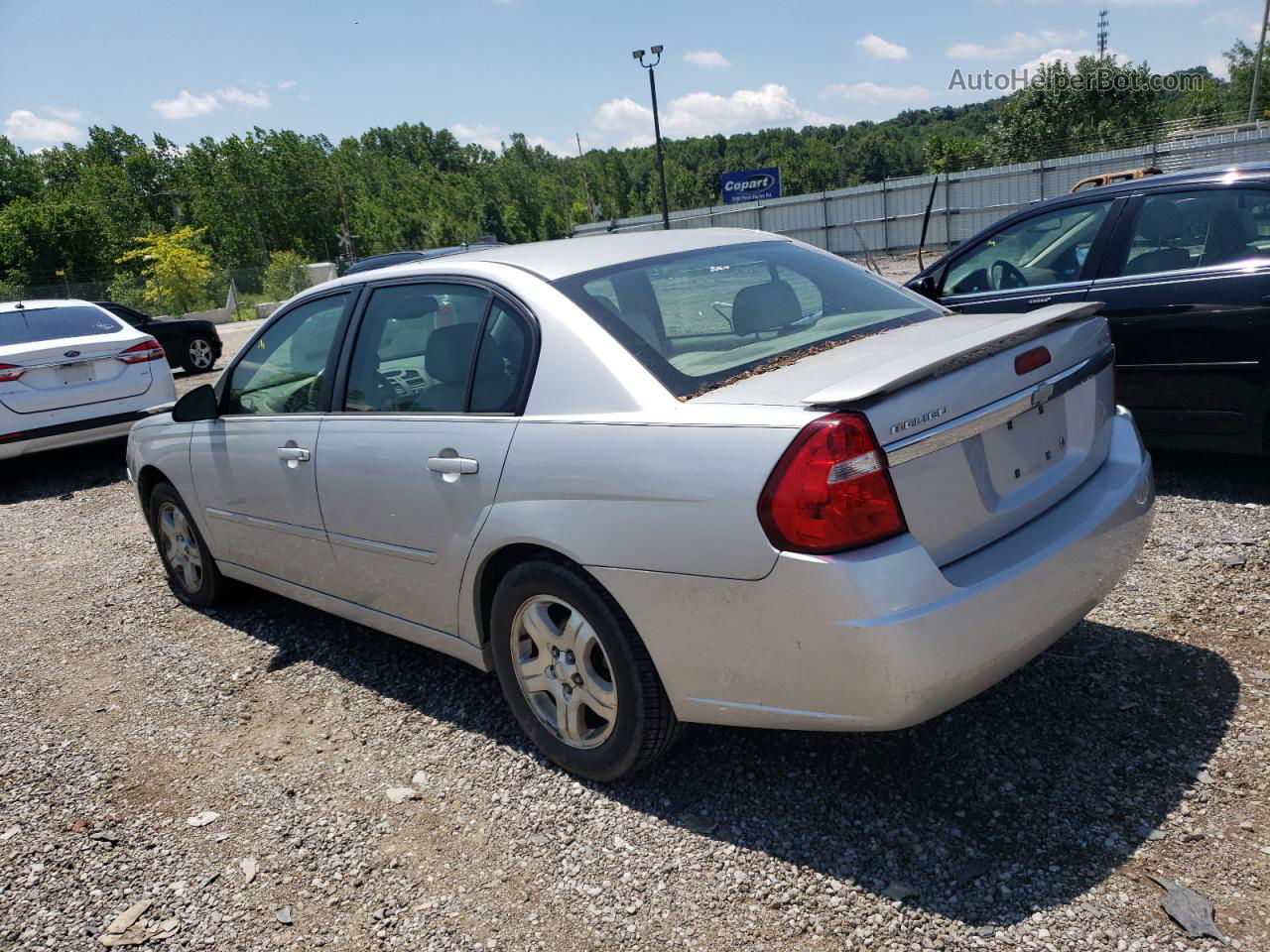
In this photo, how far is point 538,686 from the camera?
3.09m

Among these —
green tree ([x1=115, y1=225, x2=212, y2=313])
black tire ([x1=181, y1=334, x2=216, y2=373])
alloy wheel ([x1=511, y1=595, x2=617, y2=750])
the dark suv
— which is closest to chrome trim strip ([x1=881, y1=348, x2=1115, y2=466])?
alloy wheel ([x1=511, y1=595, x2=617, y2=750])

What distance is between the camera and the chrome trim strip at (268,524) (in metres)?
Result: 3.85

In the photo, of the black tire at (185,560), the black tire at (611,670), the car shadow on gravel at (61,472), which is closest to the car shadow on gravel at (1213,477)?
the black tire at (611,670)

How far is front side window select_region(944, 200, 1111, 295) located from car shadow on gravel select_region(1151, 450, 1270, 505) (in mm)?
1248

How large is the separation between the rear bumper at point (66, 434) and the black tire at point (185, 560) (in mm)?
3537

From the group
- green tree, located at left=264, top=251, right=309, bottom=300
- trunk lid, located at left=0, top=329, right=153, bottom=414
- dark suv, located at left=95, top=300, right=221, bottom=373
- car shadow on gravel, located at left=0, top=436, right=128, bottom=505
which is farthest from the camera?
green tree, located at left=264, top=251, right=309, bottom=300

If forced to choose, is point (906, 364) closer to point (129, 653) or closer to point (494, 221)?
point (129, 653)

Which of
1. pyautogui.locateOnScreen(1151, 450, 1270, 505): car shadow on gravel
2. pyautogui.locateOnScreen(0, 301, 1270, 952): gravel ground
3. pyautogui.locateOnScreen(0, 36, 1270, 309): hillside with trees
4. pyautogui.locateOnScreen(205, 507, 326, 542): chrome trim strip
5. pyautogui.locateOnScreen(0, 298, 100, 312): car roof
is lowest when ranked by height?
pyautogui.locateOnScreen(1151, 450, 1270, 505): car shadow on gravel

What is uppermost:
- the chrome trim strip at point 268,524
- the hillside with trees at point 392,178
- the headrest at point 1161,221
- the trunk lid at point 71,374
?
the hillside with trees at point 392,178

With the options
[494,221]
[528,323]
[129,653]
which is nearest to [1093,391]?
[528,323]

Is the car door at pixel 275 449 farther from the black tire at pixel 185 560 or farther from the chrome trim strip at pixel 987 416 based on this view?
the chrome trim strip at pixel 987 416

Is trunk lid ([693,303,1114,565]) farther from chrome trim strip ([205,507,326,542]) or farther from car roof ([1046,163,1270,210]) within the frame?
car roof ([1046,163,1270,210])

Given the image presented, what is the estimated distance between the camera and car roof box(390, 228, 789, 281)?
325cm

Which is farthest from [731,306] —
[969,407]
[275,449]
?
[275,449]
